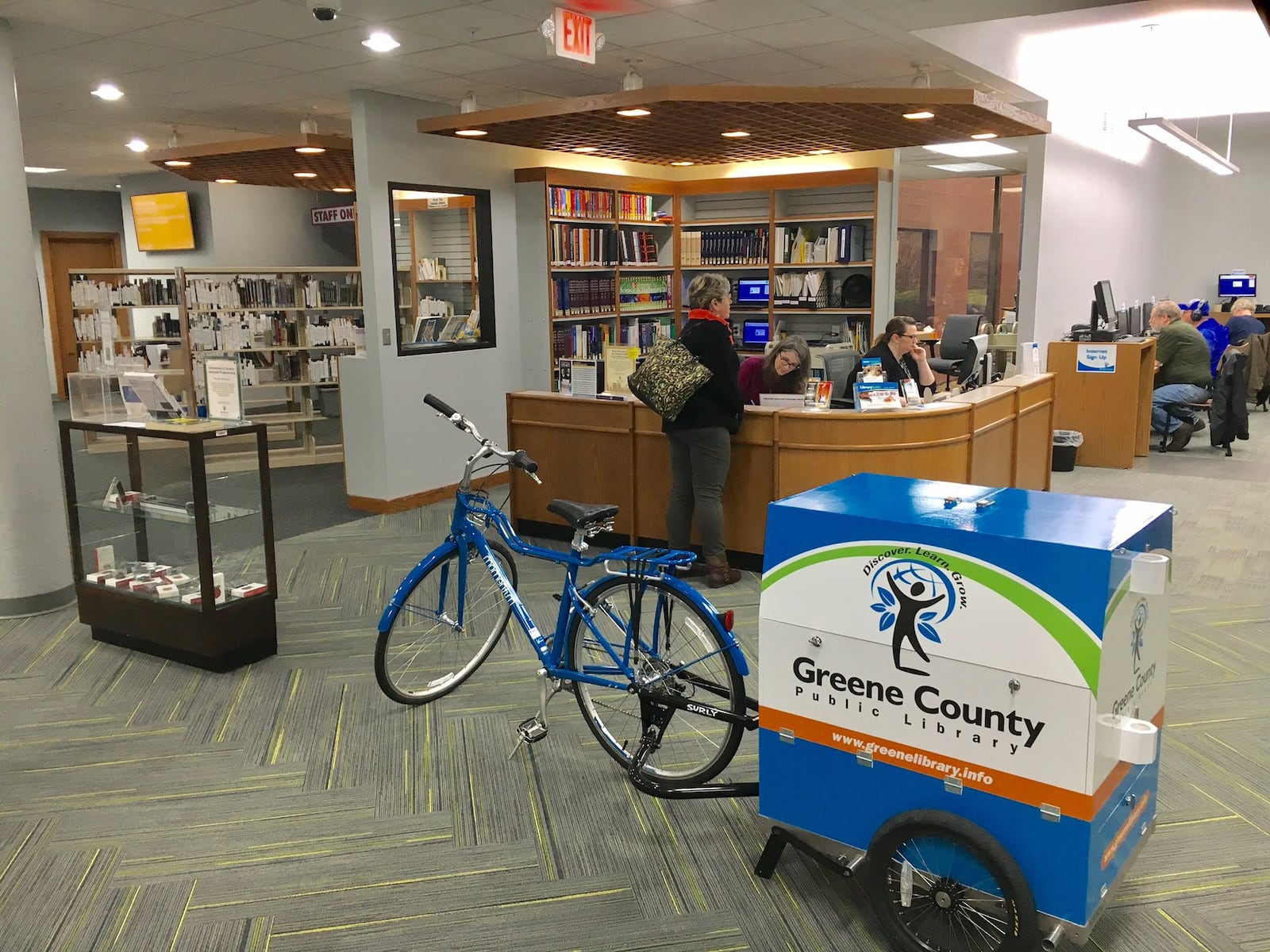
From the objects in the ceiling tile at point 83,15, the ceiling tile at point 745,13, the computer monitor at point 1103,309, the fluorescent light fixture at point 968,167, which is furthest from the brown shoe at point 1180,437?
the ceiling tile at point 83,15

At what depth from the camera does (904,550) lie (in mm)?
A: 2348

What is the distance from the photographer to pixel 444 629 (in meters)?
3.93

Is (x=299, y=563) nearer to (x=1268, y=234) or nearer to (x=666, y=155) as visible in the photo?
(x=666, y=155)

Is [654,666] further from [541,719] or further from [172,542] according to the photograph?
[172,542]

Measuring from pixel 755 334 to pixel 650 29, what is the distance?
4.40m

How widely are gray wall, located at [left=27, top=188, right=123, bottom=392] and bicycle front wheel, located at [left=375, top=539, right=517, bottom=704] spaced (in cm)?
1329

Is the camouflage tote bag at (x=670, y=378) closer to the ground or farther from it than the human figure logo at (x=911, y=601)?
farther from it

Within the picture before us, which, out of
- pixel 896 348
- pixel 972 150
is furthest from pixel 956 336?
pixel 896 348

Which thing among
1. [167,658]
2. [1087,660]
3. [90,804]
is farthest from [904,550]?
[167,658]

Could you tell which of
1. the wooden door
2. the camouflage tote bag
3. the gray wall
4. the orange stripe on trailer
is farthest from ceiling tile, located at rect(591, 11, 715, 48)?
the wooden door

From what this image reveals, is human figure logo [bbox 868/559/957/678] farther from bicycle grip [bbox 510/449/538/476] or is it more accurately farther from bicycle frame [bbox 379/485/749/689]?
bicycle grip [bbox 510/449/538/476]

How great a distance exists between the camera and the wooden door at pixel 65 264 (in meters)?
15.4

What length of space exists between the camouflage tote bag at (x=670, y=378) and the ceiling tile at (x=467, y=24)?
6.13 ft

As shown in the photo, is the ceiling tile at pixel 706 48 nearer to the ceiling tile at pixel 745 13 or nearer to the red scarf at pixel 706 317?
the ceiling tile at pixel 745 13
